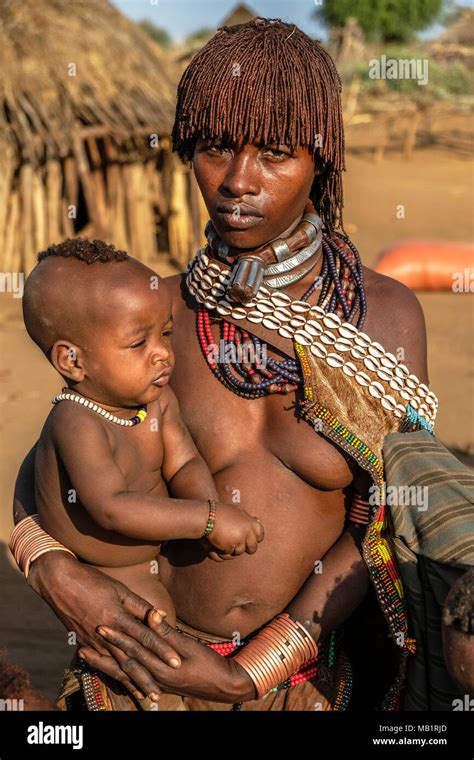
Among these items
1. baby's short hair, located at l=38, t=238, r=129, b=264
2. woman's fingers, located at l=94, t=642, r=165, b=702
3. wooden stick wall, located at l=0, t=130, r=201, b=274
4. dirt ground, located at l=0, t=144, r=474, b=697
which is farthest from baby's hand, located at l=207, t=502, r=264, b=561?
wooden stick wall, located at l=0, t=130, r=201, b=274

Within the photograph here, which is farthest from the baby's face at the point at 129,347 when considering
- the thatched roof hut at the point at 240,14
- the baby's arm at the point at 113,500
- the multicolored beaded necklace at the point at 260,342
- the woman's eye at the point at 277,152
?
the thatched roof hut at the point at 240,14

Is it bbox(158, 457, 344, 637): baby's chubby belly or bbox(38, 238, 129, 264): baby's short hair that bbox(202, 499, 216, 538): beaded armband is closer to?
bbox(158, 457, 344, 637): baby's chubby belly

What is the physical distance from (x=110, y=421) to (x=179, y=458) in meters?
0.23

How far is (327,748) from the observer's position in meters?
2.47

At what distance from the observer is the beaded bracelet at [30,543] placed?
257 centimetres

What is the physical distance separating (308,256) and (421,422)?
547mm

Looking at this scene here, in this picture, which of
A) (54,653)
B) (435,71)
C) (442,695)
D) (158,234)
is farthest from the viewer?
(435,71)

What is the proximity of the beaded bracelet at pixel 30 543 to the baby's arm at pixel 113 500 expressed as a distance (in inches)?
9.1

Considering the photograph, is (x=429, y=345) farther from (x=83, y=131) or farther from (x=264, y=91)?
(x=264, y=91)

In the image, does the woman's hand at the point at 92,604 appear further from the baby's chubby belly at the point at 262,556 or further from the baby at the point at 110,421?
the baby's chubby belly at the point at 262,556

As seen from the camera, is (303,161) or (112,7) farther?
(112,7)

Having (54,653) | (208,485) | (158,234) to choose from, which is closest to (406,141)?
(158,234)

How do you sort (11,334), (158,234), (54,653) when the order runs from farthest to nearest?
(158,234) → (11,334) → (54,653)

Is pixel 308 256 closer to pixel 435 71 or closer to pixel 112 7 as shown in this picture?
pixel 112 7
